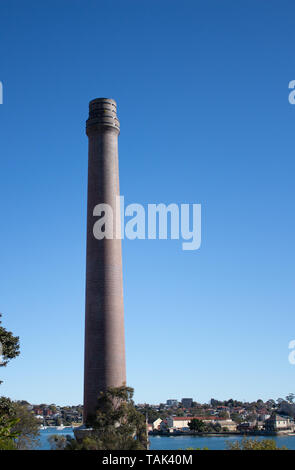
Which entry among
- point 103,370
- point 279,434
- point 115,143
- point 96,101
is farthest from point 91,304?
point 279,434

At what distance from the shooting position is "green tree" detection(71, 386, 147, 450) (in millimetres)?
35219

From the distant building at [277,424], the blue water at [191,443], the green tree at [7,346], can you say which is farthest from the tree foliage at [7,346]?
the distant building at [277,424]

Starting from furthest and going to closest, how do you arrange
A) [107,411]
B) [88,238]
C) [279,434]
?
[279,434] < [88,238] < [107,411]

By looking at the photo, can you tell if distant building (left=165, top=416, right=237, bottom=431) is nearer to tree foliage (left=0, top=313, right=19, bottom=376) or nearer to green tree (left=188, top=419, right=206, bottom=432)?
green tree (left=188, top=419, right=206, bottom=432)

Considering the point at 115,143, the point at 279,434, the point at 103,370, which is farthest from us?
the point at 279,434

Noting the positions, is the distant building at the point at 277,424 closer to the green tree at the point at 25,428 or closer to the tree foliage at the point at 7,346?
the green tree at the point at 25,428

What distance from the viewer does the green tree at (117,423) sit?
35219mm

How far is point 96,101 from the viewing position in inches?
2163

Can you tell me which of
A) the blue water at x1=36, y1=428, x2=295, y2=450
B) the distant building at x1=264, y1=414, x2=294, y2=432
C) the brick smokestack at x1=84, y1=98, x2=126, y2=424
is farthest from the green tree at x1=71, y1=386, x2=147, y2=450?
the distant building at x1=264, y1=414, x2=294, y2=432

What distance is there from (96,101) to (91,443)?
3351 centimetres

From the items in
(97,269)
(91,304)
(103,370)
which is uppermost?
(97,269)
